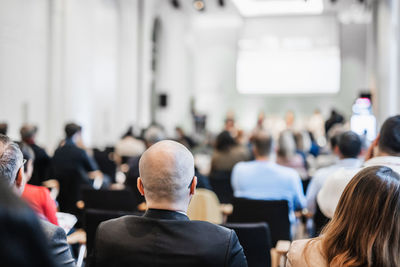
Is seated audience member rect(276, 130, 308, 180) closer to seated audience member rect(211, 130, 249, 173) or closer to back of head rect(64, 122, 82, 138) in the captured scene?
seated audience member rect(211, 130, 249, 173)

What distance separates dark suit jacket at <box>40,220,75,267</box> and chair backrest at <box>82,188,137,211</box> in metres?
2.59

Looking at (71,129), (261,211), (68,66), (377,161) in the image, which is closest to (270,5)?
(68,66)

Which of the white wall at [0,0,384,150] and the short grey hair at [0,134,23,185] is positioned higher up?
the white wall at [0,0,384,150]

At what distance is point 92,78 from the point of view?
454 inches

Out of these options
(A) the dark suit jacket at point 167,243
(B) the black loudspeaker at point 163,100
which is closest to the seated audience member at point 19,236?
(A) the dark suit jacket at point 167,243

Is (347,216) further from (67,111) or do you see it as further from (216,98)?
(216,98)

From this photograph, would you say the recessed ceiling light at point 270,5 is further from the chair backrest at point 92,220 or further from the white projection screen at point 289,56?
the chair backrest at point 92,220

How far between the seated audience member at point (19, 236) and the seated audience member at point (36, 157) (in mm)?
5366

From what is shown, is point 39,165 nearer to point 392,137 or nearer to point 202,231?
point 392,137

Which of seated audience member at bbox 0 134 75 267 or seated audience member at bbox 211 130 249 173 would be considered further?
seated audience member at bbox 211 130 249 173

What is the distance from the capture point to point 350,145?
3998 mm

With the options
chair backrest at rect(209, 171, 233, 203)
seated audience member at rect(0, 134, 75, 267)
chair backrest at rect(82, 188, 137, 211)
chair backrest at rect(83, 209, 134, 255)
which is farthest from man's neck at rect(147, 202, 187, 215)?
chair backrest at rect(209, 171, 233, 203)

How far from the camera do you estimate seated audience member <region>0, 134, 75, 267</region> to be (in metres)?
1.58

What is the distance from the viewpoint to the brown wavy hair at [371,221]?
62.8 inches
